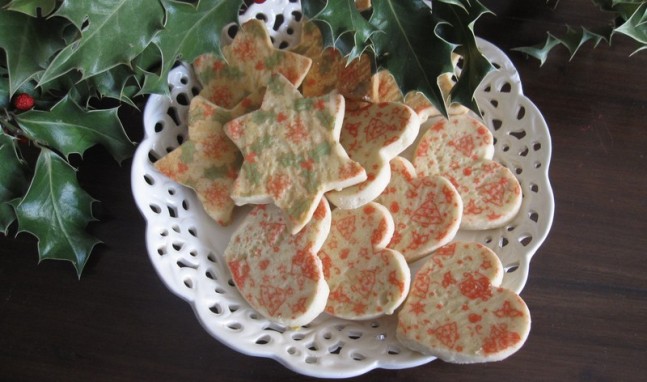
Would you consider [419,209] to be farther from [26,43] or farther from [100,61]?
[26,43]

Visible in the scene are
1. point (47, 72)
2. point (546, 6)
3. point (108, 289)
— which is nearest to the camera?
point (47, 72)

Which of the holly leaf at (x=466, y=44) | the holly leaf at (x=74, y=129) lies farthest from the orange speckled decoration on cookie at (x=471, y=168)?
the holly leaf at (x=74, y=129)

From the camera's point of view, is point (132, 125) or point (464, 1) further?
point (132, 125)

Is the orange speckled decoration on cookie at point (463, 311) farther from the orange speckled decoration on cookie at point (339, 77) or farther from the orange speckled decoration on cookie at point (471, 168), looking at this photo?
the orange speckled decoration on cookie at point (339, 77)

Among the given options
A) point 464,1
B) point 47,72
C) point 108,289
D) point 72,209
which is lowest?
point 108,289

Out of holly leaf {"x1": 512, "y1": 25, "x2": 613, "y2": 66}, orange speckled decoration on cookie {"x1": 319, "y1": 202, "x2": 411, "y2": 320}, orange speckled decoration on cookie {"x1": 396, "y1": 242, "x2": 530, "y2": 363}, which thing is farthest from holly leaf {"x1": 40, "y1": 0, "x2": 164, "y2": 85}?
holly leaf {"x1": 512, "y1": 25, "x2": 613, "y2": 66}

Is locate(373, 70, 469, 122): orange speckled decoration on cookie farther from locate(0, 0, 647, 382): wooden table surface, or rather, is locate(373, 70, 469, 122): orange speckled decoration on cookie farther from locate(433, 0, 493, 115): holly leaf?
locate(0, 0, 647, 382): wooden table surface

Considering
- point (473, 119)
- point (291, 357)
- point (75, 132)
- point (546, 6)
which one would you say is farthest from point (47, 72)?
point (546, 6)

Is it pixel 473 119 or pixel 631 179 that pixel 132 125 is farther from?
pixel 631 179
